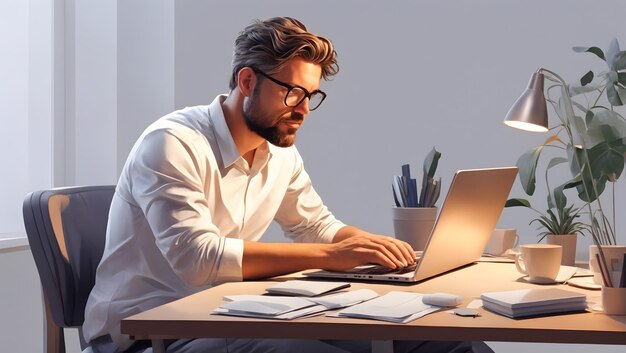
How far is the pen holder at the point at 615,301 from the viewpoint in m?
1.30

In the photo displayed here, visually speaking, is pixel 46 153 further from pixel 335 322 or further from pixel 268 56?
pixel 335 322

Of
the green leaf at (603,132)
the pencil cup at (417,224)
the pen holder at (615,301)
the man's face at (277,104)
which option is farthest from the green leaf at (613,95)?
the pen holder at (615,301)

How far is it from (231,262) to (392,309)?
20.3 inches

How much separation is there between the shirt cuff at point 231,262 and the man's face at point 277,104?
1.31 feet

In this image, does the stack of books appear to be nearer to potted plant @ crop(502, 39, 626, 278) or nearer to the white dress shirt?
the white dress shirt

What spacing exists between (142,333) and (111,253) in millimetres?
671

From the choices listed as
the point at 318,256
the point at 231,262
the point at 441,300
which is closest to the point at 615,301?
the point at 441,300

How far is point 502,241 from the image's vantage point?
2.15m

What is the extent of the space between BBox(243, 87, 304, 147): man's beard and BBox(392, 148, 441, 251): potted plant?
0.32 m

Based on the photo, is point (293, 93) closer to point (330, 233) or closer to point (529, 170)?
point (330, 233)

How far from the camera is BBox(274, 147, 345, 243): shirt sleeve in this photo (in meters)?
2.33

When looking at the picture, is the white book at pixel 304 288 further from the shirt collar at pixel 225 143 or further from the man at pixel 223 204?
the shirt collar at pixel 225 143

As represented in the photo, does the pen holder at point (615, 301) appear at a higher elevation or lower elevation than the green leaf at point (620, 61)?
lower

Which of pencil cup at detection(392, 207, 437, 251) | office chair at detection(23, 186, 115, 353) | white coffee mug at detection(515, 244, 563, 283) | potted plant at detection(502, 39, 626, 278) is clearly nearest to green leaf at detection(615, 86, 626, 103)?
potted plant at detection(502, 39, 626, 278)
